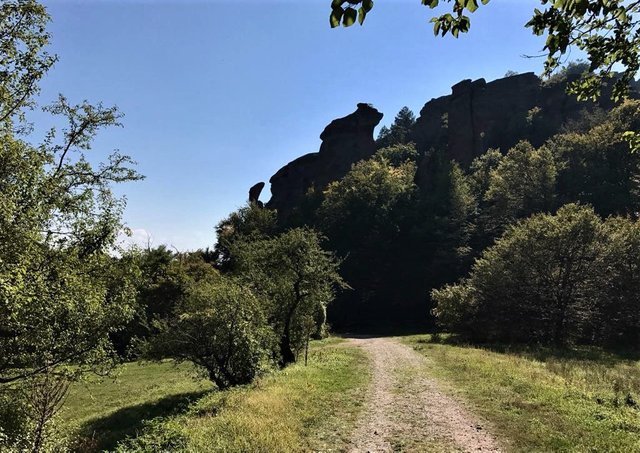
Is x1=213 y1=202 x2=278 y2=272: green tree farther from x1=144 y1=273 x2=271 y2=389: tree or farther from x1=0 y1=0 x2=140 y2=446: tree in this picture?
x1=0 y1=0 x2=140 y2=446: tree

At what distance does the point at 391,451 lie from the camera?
11.1 metres

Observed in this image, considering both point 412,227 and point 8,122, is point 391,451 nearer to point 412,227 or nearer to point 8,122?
point 8,122

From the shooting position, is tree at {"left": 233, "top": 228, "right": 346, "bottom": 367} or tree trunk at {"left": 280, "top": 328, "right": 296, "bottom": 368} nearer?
tree trunk at {"left": 280, "top": 328, "right": 296, "bottom": 368}

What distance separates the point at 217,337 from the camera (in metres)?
21.3

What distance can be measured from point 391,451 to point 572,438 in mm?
4953

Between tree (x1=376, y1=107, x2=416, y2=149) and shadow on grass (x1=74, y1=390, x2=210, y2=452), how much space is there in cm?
11474

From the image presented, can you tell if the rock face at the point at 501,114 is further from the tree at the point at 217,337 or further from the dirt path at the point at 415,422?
the dirt path at the point at 415,422

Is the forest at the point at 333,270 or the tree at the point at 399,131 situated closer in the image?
the forest at the point at 333,270

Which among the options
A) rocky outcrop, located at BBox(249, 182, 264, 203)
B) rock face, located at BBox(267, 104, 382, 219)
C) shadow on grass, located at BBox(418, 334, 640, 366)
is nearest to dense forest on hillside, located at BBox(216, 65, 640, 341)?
rock face, located at BBox(267, 104, 382, 219)

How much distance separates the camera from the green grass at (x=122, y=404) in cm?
1680

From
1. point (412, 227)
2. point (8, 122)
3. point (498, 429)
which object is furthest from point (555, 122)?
point (8, 122)

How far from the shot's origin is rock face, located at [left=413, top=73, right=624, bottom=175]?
10044cm

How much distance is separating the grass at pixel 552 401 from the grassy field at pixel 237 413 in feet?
15.4

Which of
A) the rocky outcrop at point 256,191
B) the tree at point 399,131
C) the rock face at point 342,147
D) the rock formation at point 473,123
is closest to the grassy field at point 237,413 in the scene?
the rock formation at point 473,123
